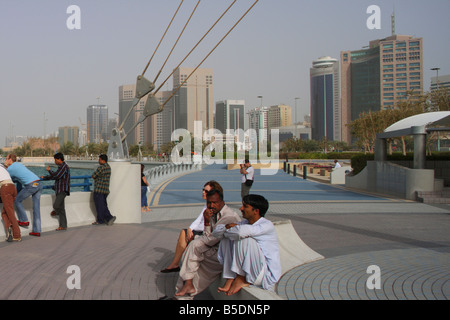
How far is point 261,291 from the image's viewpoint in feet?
14.0

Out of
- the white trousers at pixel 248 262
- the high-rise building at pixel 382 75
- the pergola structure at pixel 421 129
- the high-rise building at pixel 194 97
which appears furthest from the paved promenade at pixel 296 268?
the high-rise building at pixel 382 75

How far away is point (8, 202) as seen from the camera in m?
7.85

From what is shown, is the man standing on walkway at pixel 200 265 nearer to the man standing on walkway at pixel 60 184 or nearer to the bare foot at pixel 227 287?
the bare foot at pixel 227 287

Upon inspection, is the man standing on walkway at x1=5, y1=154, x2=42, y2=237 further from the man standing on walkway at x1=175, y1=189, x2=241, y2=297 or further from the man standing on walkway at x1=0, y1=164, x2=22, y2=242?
the man standing on walkway at x1=175, y1=189, x2=241, y2=297

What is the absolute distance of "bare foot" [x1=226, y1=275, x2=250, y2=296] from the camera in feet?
14.5

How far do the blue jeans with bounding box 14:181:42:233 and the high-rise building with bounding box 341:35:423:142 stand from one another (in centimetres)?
16094

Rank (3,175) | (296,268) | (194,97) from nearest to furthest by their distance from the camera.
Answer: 1. (296,268)
2. (3,175)
3. (194,97)

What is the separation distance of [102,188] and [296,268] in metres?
5.49

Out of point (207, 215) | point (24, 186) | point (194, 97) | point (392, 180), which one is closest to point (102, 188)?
point (24, 186)

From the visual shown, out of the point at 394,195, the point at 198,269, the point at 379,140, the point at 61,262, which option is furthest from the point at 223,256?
the point at 379,140

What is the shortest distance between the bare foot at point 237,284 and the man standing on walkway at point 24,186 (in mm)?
5582

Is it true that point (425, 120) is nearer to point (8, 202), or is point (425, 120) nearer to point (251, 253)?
point (251, 253)

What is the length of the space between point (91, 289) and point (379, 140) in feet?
54.3

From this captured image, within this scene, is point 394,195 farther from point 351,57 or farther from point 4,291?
point 351,57
